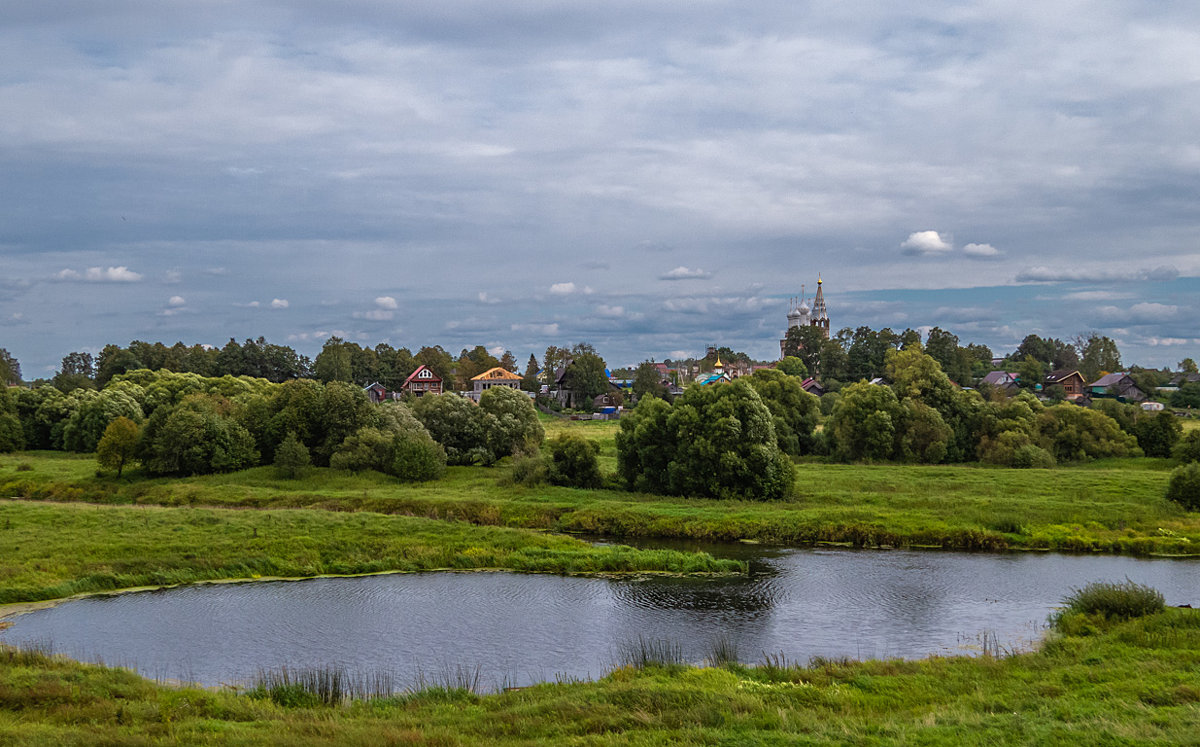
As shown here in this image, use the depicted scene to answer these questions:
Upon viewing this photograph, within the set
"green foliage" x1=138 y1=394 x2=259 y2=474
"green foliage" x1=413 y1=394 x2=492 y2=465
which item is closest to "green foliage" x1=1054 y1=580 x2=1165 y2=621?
"green foliage" x1=413 y1=394 x2=492 y2=465

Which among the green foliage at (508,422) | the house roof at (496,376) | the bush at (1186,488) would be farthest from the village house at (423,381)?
the bush at (1186,488)

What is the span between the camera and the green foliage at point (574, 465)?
51656 mm

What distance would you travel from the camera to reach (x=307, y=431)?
59625 millimetres

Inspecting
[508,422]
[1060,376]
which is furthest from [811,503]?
[1060,376]

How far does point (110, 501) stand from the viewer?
167ft

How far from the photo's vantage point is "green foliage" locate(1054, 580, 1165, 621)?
23359mm

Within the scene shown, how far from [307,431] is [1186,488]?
55.6 m

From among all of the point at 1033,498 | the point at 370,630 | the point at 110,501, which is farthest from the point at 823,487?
the point at 110,501

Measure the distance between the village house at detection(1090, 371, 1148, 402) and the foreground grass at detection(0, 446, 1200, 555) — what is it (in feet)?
241

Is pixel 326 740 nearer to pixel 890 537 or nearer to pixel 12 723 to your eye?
pixel 12 723

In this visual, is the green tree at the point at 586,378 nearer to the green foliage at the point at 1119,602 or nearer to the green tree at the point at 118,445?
the green tree at the point at 118,445

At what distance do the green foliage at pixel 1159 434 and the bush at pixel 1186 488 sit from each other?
25.1m

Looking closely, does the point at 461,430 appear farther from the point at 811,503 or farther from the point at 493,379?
the point at 493,379

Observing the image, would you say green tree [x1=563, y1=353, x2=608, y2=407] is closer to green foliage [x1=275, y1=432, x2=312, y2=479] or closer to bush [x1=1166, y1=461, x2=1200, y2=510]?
green foliage [x1=275, y1=432, x2=312, y2=479]
